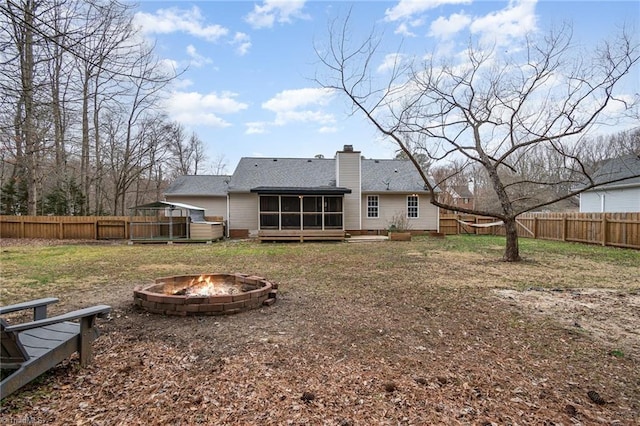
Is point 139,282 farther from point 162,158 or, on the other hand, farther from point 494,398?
point 162,158

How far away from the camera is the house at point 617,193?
634 inches

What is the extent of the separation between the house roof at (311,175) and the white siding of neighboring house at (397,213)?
616mm

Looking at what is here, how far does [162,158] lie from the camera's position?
25.4 m

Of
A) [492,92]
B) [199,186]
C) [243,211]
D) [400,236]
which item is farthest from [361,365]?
[199,186]

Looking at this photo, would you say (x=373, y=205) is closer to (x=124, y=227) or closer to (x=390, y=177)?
(x=390, y=177)

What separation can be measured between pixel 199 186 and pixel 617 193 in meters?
23.5

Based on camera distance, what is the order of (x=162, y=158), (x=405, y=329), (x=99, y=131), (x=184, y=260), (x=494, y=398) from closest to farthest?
1. (x=494, y=398)
2. (x=405, y=329)
3. (x=184, y=260)
4. (x=99, y=131)
5. (x=162, y=158)

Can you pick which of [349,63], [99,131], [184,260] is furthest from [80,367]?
[99,131]

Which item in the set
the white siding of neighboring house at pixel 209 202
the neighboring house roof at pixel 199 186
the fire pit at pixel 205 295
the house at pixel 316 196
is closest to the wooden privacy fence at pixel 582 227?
the house at pixel 316 196

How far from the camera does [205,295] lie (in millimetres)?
4676

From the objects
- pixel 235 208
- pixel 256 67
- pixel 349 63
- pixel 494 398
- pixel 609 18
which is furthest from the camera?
pixel 235 208

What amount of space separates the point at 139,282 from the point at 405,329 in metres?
5.31

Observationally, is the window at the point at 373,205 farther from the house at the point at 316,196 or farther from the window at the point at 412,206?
the window at the point at 412,206

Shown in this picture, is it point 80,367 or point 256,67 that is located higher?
point 256,67
